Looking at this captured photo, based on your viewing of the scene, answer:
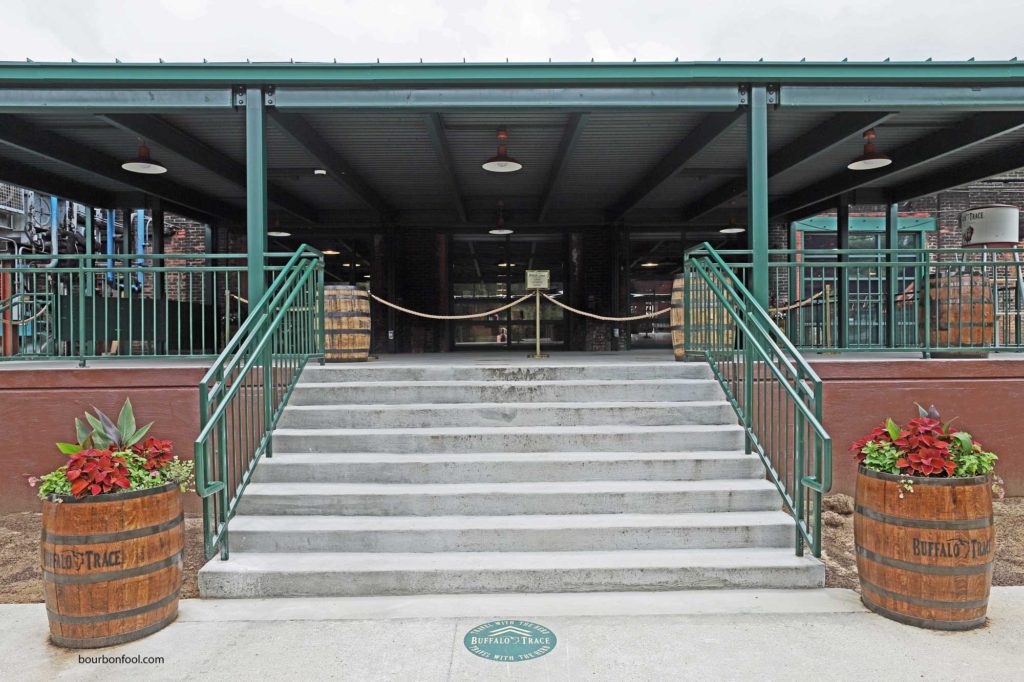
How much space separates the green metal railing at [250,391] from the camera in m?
4.09

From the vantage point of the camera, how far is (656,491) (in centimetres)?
460

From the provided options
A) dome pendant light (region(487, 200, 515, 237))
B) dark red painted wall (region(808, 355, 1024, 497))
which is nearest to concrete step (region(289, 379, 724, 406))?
dark red painted wall (region(808, 355, 1024, 497))

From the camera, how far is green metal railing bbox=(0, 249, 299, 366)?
5.98m

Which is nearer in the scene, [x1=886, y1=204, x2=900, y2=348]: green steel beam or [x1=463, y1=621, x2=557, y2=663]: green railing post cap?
[x1=463, y1=621, x2=557, y2=663]: green railing post cap

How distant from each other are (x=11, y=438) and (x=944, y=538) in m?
7.09

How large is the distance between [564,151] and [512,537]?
5.88 m

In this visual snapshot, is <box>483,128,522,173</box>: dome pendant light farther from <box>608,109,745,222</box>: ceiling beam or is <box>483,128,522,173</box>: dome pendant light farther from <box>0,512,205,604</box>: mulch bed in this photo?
<box>0,512,205,604</box>: mulch bed

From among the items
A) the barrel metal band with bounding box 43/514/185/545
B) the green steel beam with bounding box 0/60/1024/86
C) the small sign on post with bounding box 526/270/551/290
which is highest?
the green steel beam with bounding box 0/60/1024/86

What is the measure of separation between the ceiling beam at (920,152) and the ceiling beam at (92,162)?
35.8 feet

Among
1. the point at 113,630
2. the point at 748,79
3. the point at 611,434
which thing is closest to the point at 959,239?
the point at 748,79

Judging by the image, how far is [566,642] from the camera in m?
3.36

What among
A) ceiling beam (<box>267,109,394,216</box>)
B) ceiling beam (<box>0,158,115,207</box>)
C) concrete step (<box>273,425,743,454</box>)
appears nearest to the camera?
concrete step (<box>273,425,743,454</box>)

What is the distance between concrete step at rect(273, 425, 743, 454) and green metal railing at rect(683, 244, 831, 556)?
0.40m

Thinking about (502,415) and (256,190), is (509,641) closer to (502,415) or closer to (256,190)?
(502,415)
